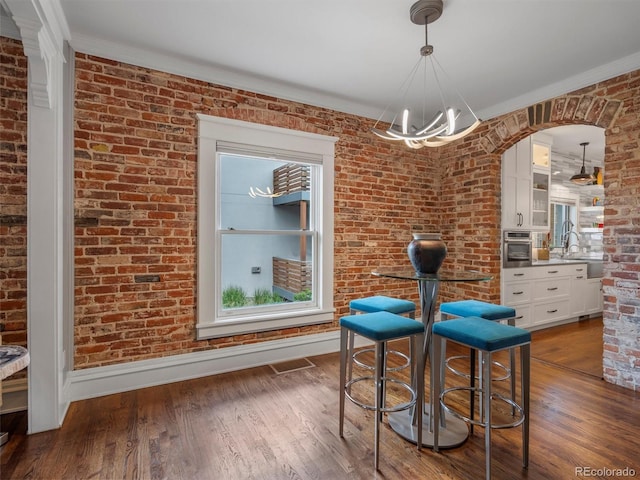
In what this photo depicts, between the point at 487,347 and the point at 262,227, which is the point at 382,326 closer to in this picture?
the point at 487,347

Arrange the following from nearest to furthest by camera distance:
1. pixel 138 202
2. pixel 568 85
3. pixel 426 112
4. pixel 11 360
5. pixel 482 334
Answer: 1. pixel 11 360
2. pixel 482 334
3. pixel 138 202
4. pixel 568 85
5. pixel 426 112

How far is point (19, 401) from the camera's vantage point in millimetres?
2338

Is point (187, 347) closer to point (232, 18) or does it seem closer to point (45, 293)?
point (45, 293)

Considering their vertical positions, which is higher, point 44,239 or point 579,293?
point 44,239

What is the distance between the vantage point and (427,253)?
2074 millimetres

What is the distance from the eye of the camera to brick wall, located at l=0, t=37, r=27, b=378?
7.50 feet

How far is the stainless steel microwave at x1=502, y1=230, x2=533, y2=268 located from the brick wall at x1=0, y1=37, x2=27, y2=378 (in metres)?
4.62

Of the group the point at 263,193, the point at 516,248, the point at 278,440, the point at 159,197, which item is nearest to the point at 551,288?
the point at 516,248

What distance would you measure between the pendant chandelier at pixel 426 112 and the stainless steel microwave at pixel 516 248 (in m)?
1.53

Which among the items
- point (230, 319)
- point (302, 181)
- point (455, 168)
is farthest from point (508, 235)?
point (230, 319)

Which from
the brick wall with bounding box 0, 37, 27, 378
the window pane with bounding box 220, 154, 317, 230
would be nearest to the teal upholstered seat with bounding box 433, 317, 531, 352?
the window pane with bounding box 220, 154, 317, 230

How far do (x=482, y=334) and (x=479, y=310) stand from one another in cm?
58

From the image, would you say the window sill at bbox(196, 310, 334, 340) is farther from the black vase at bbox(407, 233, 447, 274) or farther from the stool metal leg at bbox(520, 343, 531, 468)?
the stool metal leg at bbox(520, 343, 531, 468)

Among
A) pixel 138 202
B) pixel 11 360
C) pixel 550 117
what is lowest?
pixel 11 360
